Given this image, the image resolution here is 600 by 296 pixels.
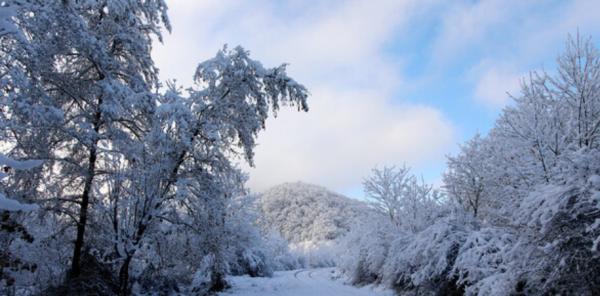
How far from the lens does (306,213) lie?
99.5 meters

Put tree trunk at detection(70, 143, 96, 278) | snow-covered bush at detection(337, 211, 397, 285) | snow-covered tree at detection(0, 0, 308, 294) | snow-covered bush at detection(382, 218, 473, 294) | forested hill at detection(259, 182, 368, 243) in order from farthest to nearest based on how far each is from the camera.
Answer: forested hill at detection(259, 182, 368, 243)
snow-covered bush at detection(337, 211, 397, 285)
snow-covered bush at detection(382, 218, 473, 294)
tree trunk at detection(70, 143, 96, 278)
snow-covered tree at detection(0, 0, 308, 294)

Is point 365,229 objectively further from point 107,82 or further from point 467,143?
point 107,82

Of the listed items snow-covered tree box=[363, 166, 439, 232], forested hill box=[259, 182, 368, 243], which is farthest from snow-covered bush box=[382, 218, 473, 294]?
forested hill box=[259, 182, 368, 243]

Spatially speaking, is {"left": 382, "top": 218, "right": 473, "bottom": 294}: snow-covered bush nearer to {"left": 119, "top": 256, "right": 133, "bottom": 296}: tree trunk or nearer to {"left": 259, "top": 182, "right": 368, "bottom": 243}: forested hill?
{"left": 119, "top": 256, "right": 133, "bottom": 296}: tree trunk

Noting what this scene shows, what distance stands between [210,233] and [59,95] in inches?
220

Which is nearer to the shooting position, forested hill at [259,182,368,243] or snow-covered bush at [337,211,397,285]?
snow-covered bush at [337,211,397,285]

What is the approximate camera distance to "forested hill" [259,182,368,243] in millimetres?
89188

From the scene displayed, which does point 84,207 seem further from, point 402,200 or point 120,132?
point 402,200

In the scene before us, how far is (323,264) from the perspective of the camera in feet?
221

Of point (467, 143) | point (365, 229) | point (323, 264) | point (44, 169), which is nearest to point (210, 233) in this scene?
point (44, 169)

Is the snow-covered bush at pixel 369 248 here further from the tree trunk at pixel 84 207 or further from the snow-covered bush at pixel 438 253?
the tree trunk at pixel 84 207

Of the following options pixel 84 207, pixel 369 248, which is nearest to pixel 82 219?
pixel 84 207

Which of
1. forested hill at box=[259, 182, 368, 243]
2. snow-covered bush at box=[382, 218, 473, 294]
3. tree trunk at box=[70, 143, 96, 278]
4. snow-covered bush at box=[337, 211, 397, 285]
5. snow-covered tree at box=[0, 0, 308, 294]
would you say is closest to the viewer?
snow-covered tree at box=[0, 0, 308, 294]

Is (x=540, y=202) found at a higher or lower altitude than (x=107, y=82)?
lower
